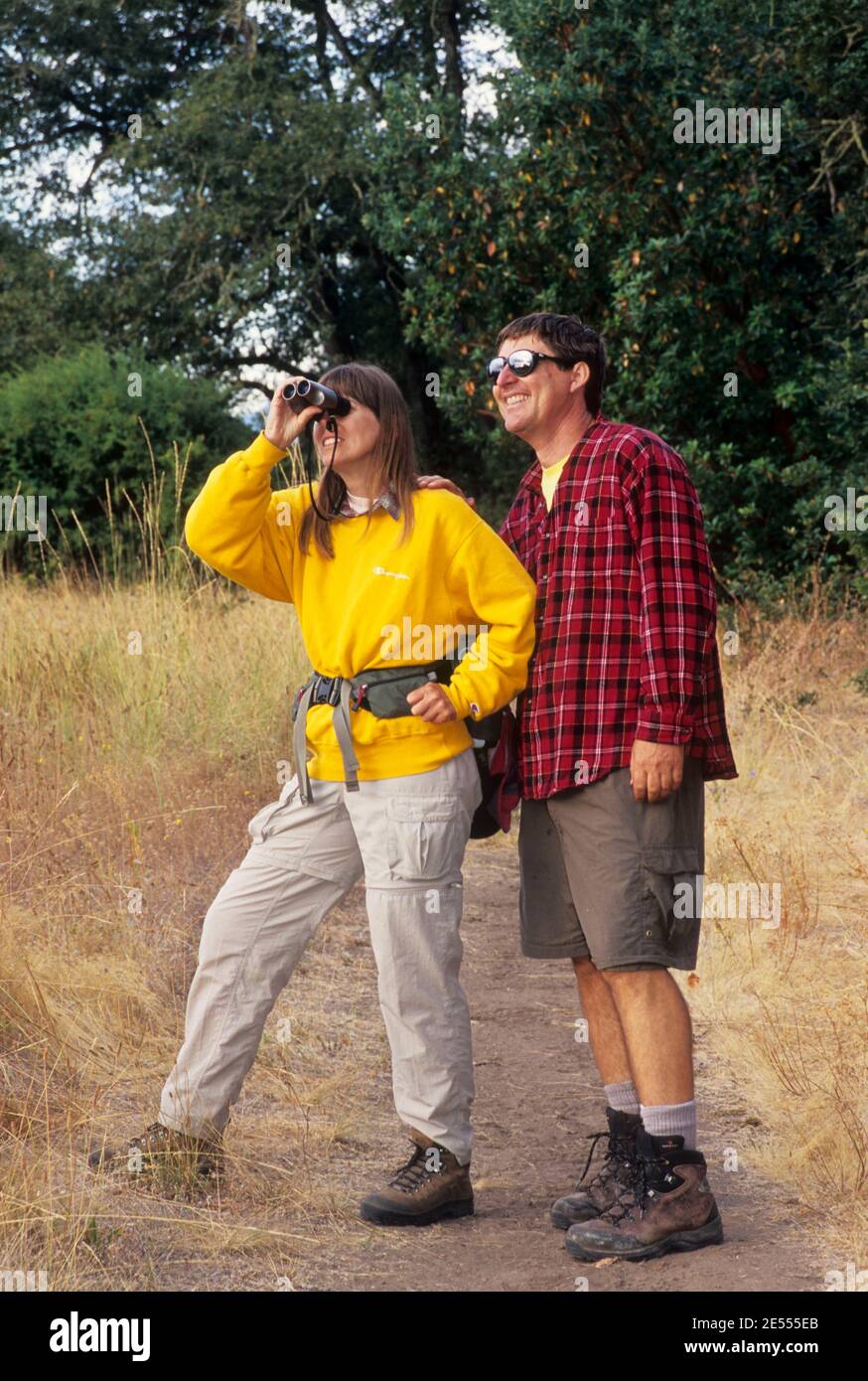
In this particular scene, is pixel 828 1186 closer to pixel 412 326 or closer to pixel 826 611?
pixel 826 611

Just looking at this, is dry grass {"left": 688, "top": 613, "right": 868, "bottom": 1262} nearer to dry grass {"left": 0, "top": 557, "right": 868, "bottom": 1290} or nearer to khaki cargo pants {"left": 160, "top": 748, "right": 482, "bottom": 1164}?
dry grass {"left": 0, "top": 557, "right": 868, "bottom": 1290}

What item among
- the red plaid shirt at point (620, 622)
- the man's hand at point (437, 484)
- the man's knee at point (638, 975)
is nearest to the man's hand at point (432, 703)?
the red plaid shirt at point (620, 622)

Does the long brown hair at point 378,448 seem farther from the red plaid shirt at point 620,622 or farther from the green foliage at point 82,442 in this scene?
the green foliage at point 82,442

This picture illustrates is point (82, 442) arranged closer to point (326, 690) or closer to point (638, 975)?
point (326, 690)

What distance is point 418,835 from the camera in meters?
3.47

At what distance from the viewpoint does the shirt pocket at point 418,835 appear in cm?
347

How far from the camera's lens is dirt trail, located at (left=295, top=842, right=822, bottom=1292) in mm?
3348

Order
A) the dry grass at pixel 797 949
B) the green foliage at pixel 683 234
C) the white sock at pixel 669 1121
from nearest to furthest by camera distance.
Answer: the white sock at pixel 669 1121
the dry grass at pixel 797 949
the green foliage at pixel 683 234

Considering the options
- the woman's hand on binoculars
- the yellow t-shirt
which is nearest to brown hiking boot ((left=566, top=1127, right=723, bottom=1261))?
the yellow t-shirt

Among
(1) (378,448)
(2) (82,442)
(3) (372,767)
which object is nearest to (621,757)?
(3) (372,767)

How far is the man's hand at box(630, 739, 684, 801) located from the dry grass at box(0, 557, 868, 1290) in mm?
1118

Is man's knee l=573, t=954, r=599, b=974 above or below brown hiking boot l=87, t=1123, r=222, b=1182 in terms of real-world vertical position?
above

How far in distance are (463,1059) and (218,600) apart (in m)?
5.89

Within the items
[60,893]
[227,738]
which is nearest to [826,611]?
[227,738]
